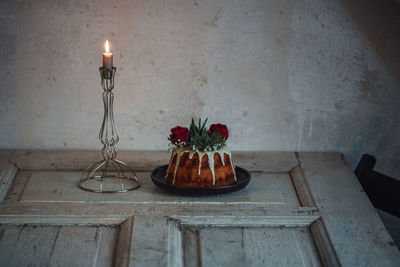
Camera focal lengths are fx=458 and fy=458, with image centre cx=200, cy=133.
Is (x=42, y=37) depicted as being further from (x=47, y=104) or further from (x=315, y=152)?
(x=315, y=152)

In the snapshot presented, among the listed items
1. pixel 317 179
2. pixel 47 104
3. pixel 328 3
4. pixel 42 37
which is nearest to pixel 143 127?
pixel 47 104

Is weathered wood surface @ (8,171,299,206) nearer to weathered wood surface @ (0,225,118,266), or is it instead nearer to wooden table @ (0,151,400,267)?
wooden table @ (0,151,400,267)

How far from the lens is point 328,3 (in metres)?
1.50

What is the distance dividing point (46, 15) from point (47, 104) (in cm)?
28

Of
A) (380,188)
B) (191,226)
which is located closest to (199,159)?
(191,226)

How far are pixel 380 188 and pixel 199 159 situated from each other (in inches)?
19.8

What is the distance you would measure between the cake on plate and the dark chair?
414 millimetres

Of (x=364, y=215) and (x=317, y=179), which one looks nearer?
(x=364, y=215)

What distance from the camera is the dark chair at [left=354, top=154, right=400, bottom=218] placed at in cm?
119

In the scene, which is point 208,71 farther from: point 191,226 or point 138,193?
point 191,226

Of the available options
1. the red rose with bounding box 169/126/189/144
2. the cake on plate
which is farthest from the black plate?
the red rose with bounding box 169/126/189/144

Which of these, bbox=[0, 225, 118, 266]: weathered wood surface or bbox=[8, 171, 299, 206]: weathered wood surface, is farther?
bbox=[8, 171, 299, 206]: weathered wood surface

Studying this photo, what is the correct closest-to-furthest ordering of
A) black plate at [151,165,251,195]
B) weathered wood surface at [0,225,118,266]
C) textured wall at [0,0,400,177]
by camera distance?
weathered wood surface at [0,225,118,266] < black plate at [151,165,251,195] < textured wall at [0,0,400,177]

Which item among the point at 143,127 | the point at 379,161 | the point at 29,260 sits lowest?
the point at 29,260
